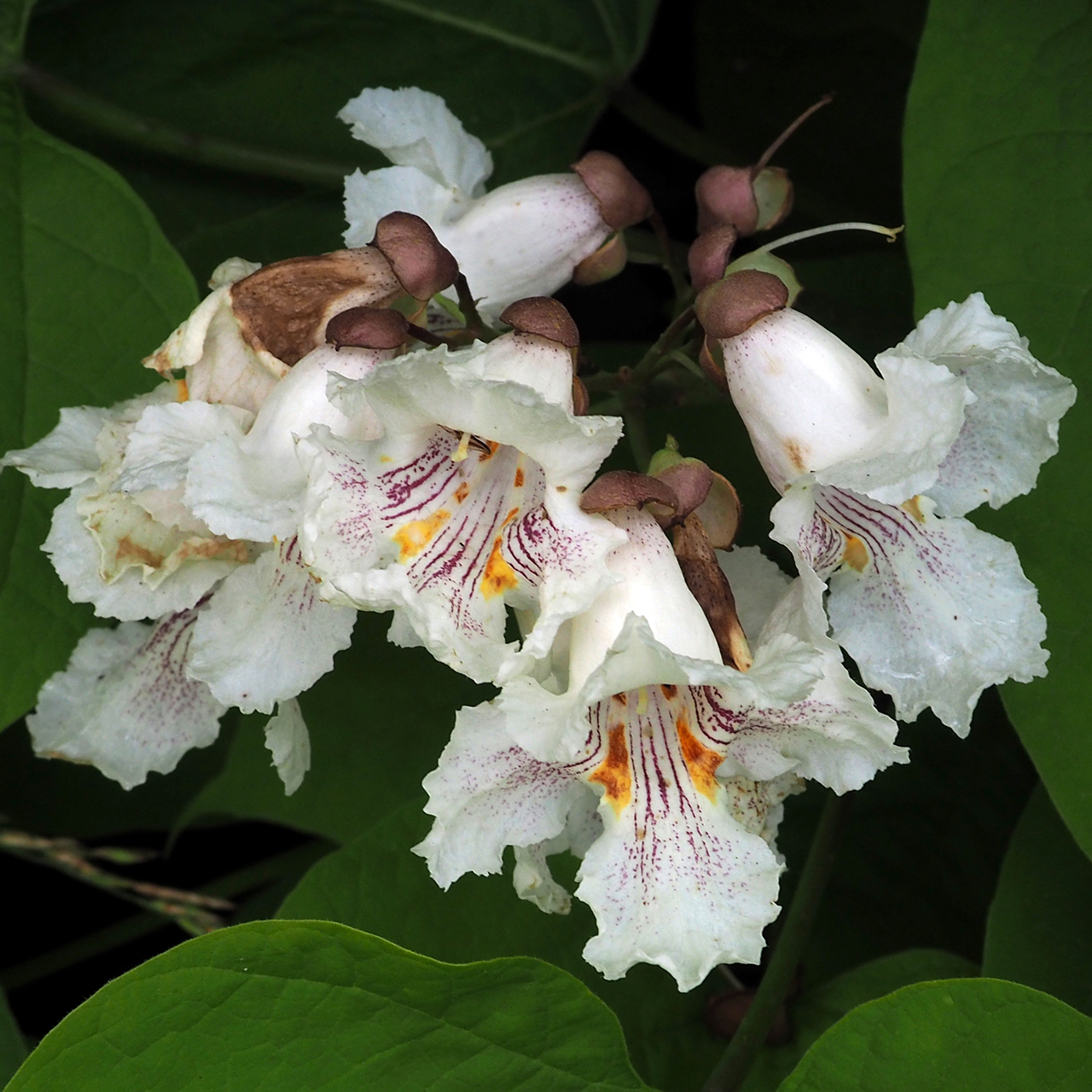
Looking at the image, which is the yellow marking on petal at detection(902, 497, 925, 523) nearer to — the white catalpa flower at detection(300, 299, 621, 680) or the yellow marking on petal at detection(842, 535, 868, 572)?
the yellow marking on petal at detection(842, 535, 868, 572)

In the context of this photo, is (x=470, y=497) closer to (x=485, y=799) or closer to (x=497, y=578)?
(x=497, y=578)

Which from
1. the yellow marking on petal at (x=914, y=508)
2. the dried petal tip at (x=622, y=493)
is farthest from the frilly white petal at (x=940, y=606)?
the dried petal tip at (x=622, y=493)

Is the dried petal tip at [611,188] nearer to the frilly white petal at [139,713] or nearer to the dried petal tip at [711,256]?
the dried petal tip at [711,256]

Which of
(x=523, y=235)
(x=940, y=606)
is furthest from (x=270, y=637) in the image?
(x=940, y=606)

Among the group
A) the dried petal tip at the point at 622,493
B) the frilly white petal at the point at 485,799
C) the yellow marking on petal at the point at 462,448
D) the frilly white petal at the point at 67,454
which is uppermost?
the yellow marking on petal at the point at 462,448

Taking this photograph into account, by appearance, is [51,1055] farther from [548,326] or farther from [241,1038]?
[548,326]

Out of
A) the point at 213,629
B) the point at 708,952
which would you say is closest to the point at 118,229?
the point at 213,629
